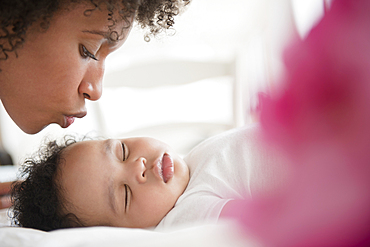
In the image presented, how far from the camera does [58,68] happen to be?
654 millimetres

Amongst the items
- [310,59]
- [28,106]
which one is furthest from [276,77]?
[28,106]

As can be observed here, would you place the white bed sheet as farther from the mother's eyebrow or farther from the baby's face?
the mother's eyebrow

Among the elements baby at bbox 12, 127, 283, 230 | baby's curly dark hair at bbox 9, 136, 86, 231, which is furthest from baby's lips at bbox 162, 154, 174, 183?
baby's curly dark hair at bbox 9, 136, 86, 231

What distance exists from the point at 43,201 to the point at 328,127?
87 centimetres

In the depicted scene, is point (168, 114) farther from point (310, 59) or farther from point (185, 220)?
point (310, 59)

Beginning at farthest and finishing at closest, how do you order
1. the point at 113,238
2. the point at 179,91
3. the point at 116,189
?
the point at 179,91, the point at 116,189, the point at 113,238

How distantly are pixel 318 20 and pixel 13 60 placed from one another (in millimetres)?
707

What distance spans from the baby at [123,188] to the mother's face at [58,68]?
0.19 m

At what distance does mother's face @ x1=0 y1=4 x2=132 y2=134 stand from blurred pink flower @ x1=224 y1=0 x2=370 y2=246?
1.94ft

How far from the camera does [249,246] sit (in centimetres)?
19

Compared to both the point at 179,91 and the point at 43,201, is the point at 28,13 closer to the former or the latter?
the point at 43,201

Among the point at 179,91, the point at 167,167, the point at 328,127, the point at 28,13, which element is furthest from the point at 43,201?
the point at 179,91

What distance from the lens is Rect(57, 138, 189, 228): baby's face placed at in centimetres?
81

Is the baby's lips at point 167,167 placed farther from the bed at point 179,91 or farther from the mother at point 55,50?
the bed at point 179,91
